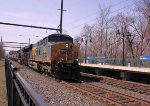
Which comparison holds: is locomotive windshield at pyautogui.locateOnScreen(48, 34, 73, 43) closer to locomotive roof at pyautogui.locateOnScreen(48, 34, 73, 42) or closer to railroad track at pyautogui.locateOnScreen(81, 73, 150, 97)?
locomotive roof at pyautogui.locateOnScreen(48, 34, 73, 42)

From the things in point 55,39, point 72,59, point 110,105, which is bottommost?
point 110,105

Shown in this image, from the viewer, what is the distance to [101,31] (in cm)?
7000

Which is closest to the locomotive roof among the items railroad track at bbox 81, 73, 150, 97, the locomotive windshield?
the locomotive windshield

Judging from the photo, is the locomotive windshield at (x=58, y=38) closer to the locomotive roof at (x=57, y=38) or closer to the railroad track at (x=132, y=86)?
the locomotive roof at (x=57, y=38)

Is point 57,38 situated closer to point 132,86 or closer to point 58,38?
point 58,38

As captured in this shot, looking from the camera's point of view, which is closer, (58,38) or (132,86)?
(132,86)

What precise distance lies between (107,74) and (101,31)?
136 feet

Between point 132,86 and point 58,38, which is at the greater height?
point 58,38

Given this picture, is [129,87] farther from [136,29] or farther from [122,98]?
[136,29]

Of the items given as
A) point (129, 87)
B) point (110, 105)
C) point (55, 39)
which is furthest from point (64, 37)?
point (110, 105)

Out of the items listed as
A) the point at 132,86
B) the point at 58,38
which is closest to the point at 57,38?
the point at 58,38

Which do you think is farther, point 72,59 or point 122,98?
point 72,59

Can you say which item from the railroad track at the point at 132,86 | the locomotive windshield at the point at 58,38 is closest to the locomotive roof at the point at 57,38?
the locomotive windshield at the point at 58,38

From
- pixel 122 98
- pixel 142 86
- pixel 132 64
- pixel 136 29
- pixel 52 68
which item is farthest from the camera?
pixel 136 29
